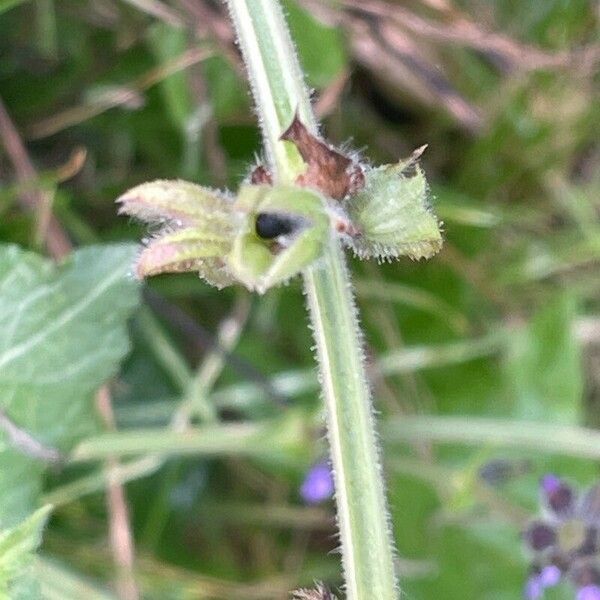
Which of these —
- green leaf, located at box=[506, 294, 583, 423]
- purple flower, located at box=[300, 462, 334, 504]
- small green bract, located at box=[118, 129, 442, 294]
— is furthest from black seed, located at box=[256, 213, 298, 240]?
green leaf, located at box=[506, 294, 583, 423]

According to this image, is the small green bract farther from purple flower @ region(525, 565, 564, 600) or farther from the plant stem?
purple flower @ region(525, 565, 564, 600)

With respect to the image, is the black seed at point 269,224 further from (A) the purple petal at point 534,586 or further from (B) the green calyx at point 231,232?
(A) the purple petal at point 534,586

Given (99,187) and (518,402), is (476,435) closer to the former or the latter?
(518,402)

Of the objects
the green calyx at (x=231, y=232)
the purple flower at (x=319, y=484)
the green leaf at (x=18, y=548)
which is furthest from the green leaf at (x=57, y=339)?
the purple flower at (x=319, y=484)

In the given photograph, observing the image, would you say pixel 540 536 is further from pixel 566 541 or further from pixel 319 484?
pixel 319 484

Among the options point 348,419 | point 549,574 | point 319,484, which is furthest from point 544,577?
point 348,419

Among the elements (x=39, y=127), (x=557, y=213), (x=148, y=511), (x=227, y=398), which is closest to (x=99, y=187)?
(x=39, y=127)

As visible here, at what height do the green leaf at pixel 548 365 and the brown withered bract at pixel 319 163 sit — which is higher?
the green leaf at pixel 548 365
